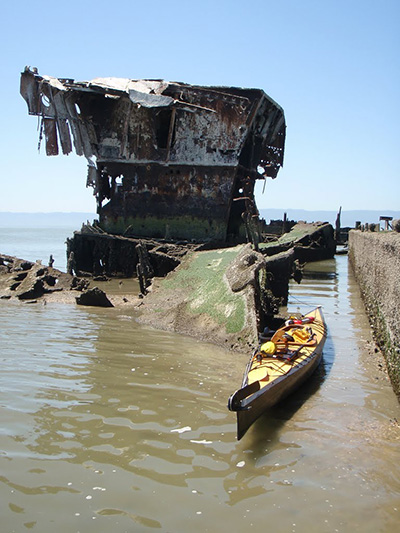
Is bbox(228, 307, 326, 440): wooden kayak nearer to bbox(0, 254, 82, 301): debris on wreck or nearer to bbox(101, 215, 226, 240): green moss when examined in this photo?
bbox(0, 254, 82, 301): debris on wreck

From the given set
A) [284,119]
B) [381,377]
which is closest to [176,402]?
[381,377]

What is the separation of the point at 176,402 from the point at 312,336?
110 inches

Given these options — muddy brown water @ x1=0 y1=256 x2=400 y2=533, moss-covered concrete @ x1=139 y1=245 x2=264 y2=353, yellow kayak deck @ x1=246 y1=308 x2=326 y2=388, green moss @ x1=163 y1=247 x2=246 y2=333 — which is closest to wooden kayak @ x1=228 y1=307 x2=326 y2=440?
yellow kayak deck @ x1=246 y1=308 x2=326 y2=388

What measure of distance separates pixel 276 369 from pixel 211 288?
435cm

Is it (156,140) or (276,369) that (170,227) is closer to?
(156,140)

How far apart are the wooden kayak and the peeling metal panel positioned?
8626 mm

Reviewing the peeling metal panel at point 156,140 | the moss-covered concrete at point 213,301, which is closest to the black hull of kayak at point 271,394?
the moss-covered concrete at point 213,301

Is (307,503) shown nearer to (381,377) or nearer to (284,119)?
(381,377)

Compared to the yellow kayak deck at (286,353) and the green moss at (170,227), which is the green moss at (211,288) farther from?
the green moss at (170,227)

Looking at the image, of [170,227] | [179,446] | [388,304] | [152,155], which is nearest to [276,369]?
[179,446]

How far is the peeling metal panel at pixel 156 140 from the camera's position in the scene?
17.2m

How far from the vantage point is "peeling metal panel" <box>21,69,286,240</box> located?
17.2 m

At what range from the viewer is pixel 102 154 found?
18.6 metres

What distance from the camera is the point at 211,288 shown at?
429 inches
